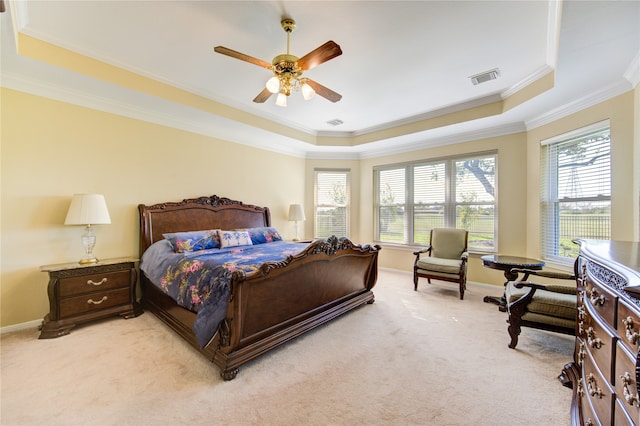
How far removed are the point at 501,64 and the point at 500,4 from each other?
1.06 meters

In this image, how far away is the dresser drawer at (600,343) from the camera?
40.4 inches

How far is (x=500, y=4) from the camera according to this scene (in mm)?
2139

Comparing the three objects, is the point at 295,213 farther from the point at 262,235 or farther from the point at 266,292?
the point at 266,292

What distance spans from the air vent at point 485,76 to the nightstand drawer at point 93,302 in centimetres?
508

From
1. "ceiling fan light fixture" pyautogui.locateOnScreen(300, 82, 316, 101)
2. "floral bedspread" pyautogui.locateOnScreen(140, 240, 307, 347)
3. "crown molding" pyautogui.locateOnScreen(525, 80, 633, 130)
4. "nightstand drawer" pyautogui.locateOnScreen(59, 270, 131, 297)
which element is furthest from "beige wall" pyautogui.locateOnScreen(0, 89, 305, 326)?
"crown molding" pyautogui.locateOnScreen(525, 80, 633, 130)

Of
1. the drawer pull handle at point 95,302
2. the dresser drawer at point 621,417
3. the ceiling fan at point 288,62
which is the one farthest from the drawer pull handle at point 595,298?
the drawer pull handle at point 95,302

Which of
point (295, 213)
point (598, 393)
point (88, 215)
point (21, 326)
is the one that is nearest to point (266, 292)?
point (598, 393)

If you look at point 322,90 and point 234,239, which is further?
point 234,239

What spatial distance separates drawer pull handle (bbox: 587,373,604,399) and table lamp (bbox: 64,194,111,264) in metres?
4.18

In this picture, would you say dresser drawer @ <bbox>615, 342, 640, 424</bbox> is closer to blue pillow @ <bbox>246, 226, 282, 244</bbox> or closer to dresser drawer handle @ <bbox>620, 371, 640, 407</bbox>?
dresser drawer handle @ <bbox>620, 371, 640, 407</bbox>

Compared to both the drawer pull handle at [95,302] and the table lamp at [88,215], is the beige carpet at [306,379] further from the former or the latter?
the table lamp at [88,215]

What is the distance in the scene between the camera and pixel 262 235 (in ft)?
14.3

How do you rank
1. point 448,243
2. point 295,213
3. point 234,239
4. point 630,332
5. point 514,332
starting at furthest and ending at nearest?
point 295,213
point 448,243
point 234,239
point 514,332
point 630,332

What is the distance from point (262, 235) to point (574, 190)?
14.8 feet
